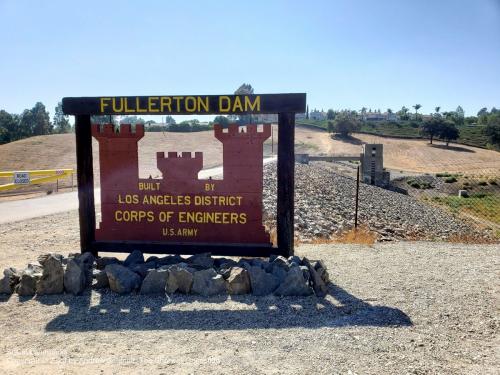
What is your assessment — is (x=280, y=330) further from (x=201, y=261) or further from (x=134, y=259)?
(x=134, y=259)

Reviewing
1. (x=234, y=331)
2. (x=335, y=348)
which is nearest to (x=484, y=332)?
Answer: (x=335, y=348)

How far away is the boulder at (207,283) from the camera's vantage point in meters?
7.39

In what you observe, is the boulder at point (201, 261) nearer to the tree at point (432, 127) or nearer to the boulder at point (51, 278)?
the boulder at point (51, 278)

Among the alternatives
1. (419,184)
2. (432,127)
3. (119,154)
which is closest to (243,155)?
(119,154)

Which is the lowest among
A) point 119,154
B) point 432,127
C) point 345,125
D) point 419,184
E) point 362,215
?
point 419,184

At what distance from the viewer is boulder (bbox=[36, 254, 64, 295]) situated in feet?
24.6

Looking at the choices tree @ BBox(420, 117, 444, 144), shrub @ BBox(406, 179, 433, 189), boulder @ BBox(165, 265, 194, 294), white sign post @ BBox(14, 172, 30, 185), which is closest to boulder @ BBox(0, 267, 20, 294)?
→ boulder @ BBox(165, 265, 194, 294)

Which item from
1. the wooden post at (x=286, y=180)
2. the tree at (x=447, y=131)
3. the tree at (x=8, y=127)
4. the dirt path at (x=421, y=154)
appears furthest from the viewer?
the tree at (x=447, y=131)

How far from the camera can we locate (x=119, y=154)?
8906 mm

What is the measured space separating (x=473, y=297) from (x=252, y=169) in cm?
432

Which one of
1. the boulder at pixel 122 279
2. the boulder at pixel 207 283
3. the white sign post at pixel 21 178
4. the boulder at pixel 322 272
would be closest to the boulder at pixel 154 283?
the boulder at pixel 122 279

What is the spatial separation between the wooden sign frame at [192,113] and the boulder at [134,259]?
10.1 inches

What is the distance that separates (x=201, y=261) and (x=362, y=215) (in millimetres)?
16094

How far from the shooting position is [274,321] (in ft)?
20.8
